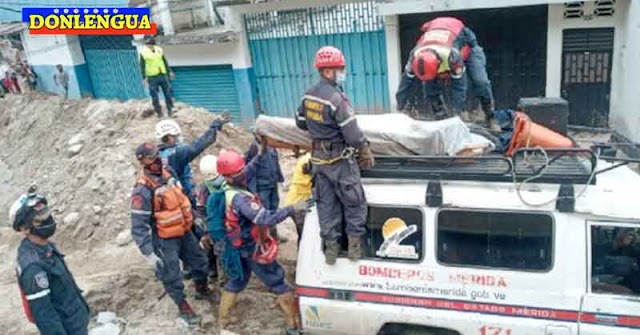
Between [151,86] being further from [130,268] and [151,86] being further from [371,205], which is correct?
[371,205]

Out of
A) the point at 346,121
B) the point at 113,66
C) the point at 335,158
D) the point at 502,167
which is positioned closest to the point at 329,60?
the point at 346,121

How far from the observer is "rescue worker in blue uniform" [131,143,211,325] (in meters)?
4.81

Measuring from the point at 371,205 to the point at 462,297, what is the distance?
2.84ft

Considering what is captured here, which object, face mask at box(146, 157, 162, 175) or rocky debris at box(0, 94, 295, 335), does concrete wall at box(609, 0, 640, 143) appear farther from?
face mask at box(146, 157, 162, 175)

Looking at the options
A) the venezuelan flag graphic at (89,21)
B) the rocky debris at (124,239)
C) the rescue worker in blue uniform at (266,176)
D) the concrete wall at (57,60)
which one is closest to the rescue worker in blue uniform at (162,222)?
the rescue worker in blue uniform at (266,176)

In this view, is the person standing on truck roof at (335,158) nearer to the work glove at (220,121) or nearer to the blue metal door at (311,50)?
the work glove at (220,121)

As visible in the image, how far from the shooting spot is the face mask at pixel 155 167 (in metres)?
4.90

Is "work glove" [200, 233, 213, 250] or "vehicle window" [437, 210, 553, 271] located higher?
"vehicle window" [437, 210, 553, 271]

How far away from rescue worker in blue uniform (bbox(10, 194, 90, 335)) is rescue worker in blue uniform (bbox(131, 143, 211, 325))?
769 mm

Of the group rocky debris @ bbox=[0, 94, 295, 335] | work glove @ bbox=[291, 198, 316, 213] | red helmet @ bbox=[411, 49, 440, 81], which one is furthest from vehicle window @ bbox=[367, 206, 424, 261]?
red helmet @ bbox=[411, 49, 440, 81]

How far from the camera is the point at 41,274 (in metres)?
3.91

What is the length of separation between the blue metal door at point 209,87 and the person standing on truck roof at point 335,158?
31.7 ft

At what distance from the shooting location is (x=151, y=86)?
35.1 ft

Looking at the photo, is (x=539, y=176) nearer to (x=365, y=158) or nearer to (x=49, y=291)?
(x=365, y=158)
